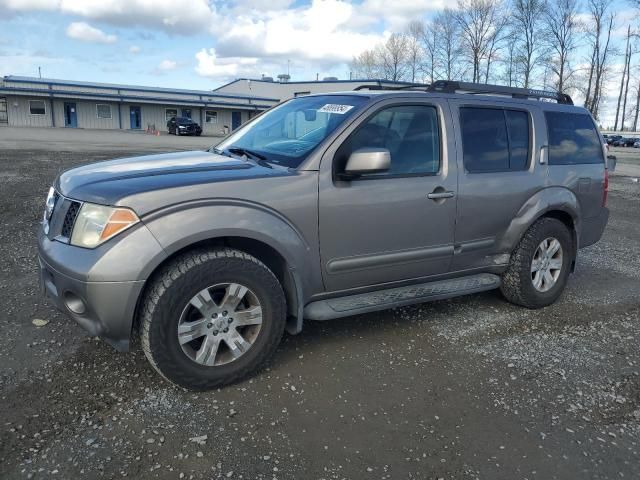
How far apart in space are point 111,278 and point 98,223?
1.08 feet

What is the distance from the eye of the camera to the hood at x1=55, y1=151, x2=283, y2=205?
2.96 metres

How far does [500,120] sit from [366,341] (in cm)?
219

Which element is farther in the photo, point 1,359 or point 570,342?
point 570,342

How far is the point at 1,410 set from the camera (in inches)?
112

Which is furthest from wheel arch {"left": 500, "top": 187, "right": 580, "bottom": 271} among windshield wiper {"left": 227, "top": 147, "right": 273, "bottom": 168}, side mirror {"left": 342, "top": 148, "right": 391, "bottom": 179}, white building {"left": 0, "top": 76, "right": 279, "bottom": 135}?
white building {"left": 0, "top": 76, "right": 279, "bottom": 135}

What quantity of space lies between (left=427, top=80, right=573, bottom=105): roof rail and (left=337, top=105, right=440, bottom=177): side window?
1.16 feet

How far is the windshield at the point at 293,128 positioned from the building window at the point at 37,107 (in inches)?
1929

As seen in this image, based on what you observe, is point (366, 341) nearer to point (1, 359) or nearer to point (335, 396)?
point (335, 396)

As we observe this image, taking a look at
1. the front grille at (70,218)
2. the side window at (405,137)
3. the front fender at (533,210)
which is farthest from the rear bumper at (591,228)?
the front grille at (70,218)

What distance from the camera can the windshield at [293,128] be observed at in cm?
360

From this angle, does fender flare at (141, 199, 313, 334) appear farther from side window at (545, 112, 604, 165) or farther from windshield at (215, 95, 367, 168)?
side window at (545, 112, 604, 165)

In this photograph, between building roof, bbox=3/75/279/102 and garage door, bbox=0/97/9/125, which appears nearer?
building roof, bbox=3/75/279/102

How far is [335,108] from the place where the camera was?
12.5ft

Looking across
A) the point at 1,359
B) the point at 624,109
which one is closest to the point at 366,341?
the point at 1,359
